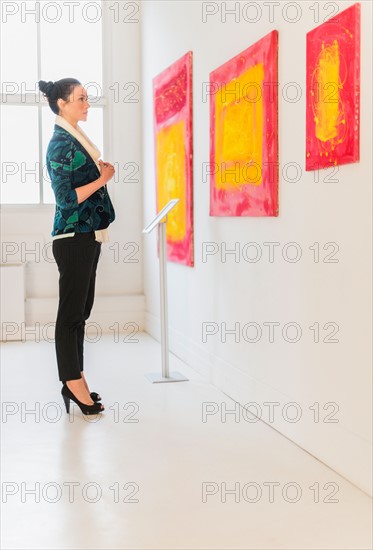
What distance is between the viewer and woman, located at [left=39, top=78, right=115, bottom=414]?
3.81 m

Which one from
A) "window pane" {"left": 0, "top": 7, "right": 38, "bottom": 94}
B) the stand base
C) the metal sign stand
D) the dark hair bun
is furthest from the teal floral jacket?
"window pane" {"left": 0, "top": 7, "right": 38, "bottom": 94}

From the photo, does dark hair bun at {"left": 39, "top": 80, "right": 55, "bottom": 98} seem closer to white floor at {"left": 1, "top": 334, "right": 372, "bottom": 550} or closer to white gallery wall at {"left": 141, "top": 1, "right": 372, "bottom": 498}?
white gallery wall at {"left": 141, "top": 1, "right": 372, "bottom": 498}

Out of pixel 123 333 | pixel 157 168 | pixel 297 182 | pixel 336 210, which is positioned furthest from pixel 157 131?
pixel 336 210

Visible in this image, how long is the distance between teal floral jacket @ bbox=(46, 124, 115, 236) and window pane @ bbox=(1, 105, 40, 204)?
11.3 ft

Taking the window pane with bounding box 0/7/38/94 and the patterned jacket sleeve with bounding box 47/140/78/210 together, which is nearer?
the patterned jacket sleeve with bounding box 47/140/78/210

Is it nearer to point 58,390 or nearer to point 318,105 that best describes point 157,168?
point 58,390

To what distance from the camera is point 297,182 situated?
11.6ft

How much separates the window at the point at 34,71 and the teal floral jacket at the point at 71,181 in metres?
3.44

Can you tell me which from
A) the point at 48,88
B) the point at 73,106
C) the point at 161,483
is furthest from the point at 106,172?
the point at 161,483

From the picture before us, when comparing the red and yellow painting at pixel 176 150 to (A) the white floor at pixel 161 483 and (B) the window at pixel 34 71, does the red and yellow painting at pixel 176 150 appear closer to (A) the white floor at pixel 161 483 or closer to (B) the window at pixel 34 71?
(B) the window at pixel 34 71

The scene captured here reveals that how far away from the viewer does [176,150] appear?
568 cm

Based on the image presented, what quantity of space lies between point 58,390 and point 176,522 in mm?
2239

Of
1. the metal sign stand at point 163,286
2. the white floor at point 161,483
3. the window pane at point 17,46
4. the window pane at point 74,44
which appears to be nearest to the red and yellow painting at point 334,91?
the white floor at point 161,483

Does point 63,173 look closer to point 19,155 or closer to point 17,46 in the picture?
point 19,155
